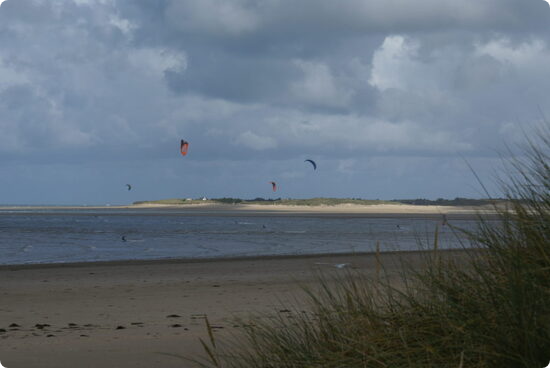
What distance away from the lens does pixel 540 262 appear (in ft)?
11.6

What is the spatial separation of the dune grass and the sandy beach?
47cm

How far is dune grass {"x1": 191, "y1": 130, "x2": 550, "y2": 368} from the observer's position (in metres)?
3.21

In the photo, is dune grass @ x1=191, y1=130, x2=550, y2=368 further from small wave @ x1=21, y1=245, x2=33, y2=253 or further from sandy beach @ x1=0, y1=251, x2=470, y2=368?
small wave @ x1=21, y1=245, x2=33, y2=253

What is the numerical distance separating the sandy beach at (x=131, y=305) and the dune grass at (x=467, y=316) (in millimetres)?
467

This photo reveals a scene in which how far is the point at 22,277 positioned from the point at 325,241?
603 inches

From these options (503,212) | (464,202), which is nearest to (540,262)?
(503,212)

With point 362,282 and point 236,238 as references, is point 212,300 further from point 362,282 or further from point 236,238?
point 236,238

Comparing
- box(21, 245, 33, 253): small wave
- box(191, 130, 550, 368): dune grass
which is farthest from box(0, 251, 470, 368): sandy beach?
box(21, 245, 33, 253): small wave

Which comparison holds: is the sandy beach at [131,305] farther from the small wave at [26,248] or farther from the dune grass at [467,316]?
the small wave at [26,248]

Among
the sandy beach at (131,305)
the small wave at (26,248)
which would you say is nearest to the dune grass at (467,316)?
the sandy beach at (131,305)

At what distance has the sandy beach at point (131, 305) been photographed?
7.24 m

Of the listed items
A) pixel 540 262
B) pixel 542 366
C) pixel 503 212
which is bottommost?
pixel 542 366

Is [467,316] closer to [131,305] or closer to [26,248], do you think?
[131,305]

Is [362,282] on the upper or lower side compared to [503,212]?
lower
